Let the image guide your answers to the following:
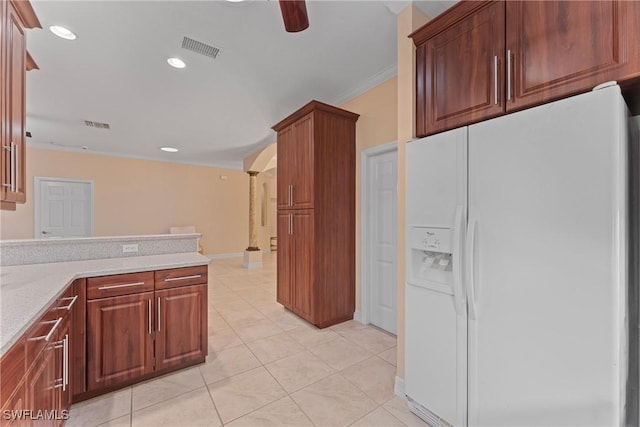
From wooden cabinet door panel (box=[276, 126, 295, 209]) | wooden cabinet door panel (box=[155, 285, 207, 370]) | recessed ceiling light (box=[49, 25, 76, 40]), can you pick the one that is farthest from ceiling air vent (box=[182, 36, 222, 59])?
wooden cabinet door panel (box=[155, 285, 207, 370])

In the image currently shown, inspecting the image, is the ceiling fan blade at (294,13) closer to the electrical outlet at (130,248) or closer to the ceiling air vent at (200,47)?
the ceiling air vent at (200,47)

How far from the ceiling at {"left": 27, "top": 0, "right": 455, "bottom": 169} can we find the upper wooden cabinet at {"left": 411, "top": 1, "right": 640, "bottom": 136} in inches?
21.0

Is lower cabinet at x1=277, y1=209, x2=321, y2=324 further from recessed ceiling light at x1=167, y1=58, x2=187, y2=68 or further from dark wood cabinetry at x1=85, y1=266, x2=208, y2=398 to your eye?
recessed ceiling light at x1=167, y1=58, x2=187, y2=68

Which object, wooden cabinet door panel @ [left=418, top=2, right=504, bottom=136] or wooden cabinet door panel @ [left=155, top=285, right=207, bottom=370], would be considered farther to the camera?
wooden cabinet door panel @ [left=155, top=285, right=207, bottom=370]

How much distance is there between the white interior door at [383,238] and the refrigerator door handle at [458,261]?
1.58 meters

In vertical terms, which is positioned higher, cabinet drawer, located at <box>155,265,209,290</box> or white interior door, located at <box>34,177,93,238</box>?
white interior door, located at <box>34,177,93,238</box>

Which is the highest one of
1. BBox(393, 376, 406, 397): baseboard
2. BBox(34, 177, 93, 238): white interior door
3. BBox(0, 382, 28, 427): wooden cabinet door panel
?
BBox(34, 177, 93, 238): white interior door

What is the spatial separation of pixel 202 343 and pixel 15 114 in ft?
6.56

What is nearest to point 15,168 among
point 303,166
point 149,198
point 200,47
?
point 200,47

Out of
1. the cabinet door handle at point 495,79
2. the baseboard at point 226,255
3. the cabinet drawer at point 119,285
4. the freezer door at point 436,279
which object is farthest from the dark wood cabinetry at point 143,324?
the baseboard at point 226,255

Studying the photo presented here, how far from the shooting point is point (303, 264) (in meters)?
3.19

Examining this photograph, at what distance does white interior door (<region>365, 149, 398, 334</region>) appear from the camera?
3.01 m

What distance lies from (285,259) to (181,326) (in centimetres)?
158

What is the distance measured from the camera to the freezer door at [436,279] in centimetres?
143
